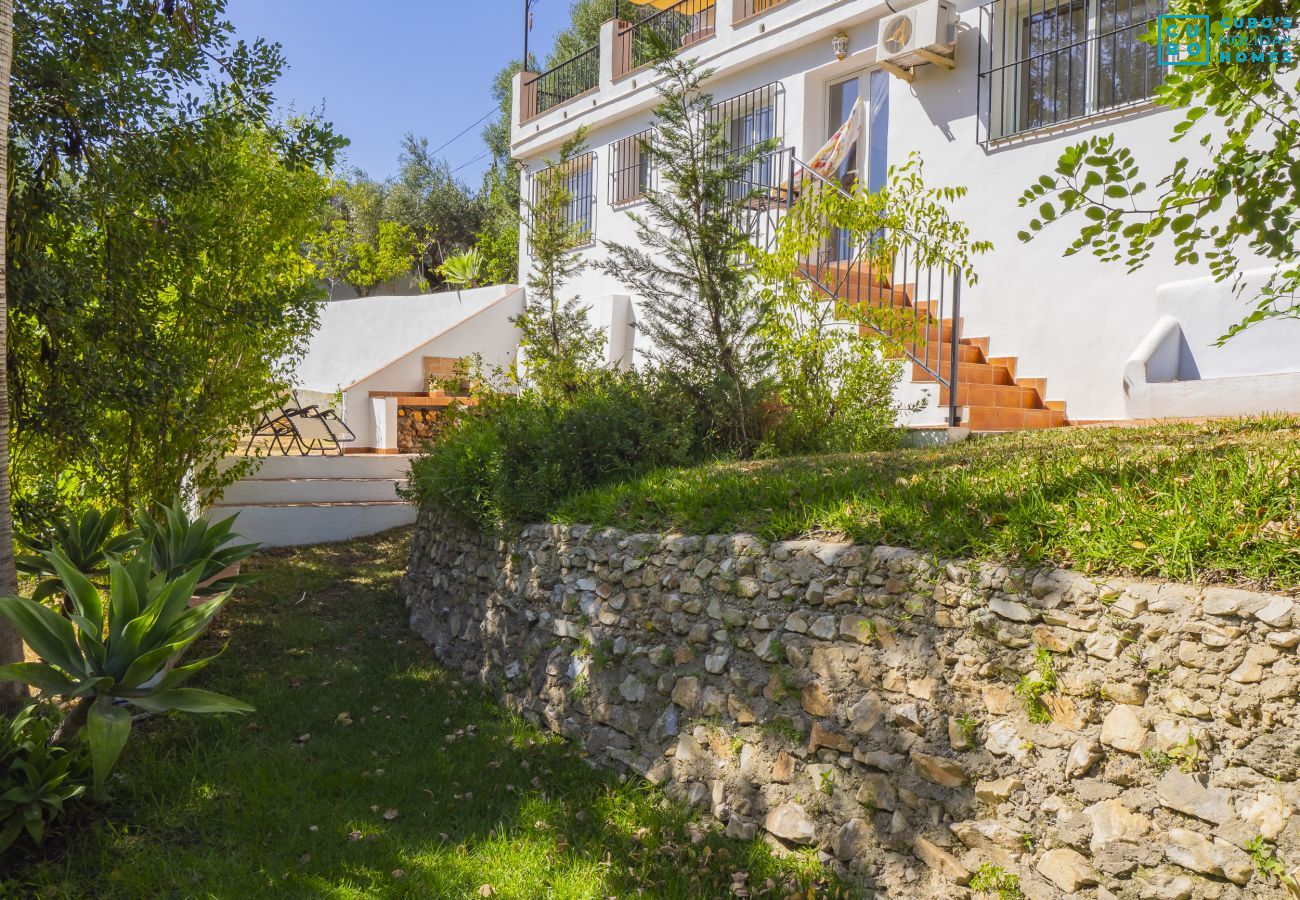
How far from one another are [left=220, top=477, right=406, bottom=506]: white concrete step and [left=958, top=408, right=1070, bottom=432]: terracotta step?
204 inches

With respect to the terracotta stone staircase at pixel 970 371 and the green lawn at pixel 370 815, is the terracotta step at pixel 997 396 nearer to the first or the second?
the terracotta stone staircase at pixel 970 371

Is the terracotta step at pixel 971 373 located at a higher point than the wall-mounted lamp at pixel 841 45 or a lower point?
lower

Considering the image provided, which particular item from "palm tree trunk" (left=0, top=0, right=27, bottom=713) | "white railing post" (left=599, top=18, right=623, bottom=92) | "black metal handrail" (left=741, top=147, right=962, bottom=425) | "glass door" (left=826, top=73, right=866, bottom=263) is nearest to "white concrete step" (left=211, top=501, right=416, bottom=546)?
"palm tree trunk" (left=0, top=0, right=27, bottom=713)

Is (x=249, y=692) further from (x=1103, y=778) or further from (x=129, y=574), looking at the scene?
(x=1103, y=778)

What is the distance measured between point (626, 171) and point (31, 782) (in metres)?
11.2

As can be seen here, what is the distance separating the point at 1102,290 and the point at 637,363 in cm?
577

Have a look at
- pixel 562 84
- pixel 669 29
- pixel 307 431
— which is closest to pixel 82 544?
pixel 307 431

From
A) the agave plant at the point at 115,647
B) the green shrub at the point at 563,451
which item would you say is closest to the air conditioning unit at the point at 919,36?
the green shrub at the point at 563,451

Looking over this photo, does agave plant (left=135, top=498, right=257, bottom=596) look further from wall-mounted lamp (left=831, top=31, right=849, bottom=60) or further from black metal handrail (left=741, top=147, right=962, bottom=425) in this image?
wall-mounted lamp (left=831, top=31, right=849, bottom=60)

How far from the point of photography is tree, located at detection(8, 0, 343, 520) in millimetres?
5273

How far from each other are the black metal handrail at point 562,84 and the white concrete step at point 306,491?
26.8ft

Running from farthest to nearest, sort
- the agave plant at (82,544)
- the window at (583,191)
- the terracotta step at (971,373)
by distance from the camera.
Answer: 1. the window at (583,191)
2. the terracotta step at (971,373)
3. the agave plant at (82,544)

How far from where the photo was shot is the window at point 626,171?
12.9 m

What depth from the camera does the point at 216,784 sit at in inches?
173
